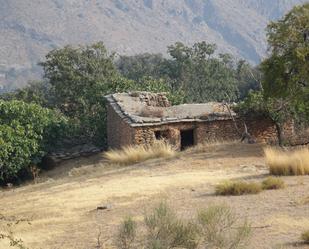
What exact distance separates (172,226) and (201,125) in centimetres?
1809

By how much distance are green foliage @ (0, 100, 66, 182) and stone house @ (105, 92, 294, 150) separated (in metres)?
3.17

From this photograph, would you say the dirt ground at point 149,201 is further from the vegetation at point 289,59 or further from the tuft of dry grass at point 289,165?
the vegetation at point 289,59

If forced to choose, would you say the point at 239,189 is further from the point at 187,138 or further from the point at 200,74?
the point at 200,74

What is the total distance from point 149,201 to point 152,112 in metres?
13.9

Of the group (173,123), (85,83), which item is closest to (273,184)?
(173,123)

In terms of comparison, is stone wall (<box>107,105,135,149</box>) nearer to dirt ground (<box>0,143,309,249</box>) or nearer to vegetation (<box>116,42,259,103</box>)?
dirt ground (<box>0,143,309,249</box>)

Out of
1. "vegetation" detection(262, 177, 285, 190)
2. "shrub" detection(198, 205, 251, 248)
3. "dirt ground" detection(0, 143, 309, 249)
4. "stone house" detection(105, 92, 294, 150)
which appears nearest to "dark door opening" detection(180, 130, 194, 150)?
"stone house" detection(105, 92, 294, 150)

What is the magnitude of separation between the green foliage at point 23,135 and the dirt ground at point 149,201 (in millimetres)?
7246

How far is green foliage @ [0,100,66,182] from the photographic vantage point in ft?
86.4

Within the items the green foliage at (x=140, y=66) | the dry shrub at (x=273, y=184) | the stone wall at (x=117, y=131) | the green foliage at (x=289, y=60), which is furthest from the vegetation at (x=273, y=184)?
the green foliage at (x=140, y=66)

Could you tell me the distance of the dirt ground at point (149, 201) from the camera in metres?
9.78

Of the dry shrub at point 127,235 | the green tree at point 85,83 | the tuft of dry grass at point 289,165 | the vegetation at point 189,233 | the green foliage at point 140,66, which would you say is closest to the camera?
the vegetation at point 189,233

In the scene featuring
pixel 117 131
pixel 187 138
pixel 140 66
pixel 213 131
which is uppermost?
pixel 140 66

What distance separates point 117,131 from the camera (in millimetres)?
27781
